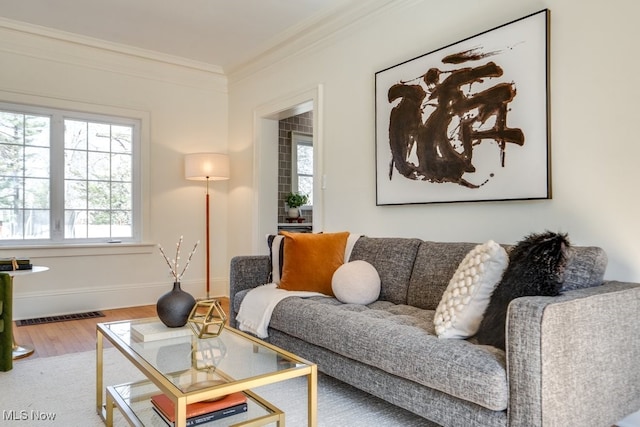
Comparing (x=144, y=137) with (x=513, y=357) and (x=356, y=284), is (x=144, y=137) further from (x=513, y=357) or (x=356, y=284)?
(x=513, y=357)

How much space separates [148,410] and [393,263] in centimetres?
158

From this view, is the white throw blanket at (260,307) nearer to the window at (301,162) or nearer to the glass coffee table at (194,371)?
the glass coffee table at (194,371)

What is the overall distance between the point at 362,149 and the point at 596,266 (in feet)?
6.46

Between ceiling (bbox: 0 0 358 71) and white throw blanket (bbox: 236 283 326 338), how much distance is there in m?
→ 2.29

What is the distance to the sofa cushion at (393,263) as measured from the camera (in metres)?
2.67

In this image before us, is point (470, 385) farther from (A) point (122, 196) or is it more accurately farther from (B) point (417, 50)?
(A) point (122, 196)

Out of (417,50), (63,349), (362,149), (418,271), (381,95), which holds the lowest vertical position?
(63,349)

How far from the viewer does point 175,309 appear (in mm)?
2070

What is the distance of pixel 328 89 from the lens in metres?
3.85

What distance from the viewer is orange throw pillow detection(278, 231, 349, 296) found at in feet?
9.39

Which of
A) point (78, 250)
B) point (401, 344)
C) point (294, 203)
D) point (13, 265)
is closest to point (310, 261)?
point (401, 344)

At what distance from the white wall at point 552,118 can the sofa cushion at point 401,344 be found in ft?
2.54

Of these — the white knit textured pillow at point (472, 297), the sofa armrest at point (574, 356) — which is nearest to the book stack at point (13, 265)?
the white knit textured pillow at point (472, 297)

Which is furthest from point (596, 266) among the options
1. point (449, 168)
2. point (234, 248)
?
point (234, 248)
